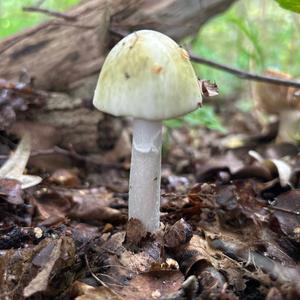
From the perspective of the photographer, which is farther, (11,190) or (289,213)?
(11,190)

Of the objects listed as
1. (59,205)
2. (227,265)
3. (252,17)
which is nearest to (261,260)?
(227,265)

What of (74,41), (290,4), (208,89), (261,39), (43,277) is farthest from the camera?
(261,39)

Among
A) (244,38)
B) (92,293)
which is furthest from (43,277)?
(244,38)

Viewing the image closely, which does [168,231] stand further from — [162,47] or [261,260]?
[162,47]

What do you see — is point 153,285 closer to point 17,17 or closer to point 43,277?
point 43,277

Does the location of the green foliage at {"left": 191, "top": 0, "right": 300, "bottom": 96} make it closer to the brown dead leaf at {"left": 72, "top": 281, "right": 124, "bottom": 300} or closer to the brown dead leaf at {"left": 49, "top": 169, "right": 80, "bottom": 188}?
the brown dead leaf at {"left": 49, "top": 169, "right": 80, "bottom": 188}

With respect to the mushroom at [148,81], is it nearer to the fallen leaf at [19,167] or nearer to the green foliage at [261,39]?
the fallen leaf at [19,167]
